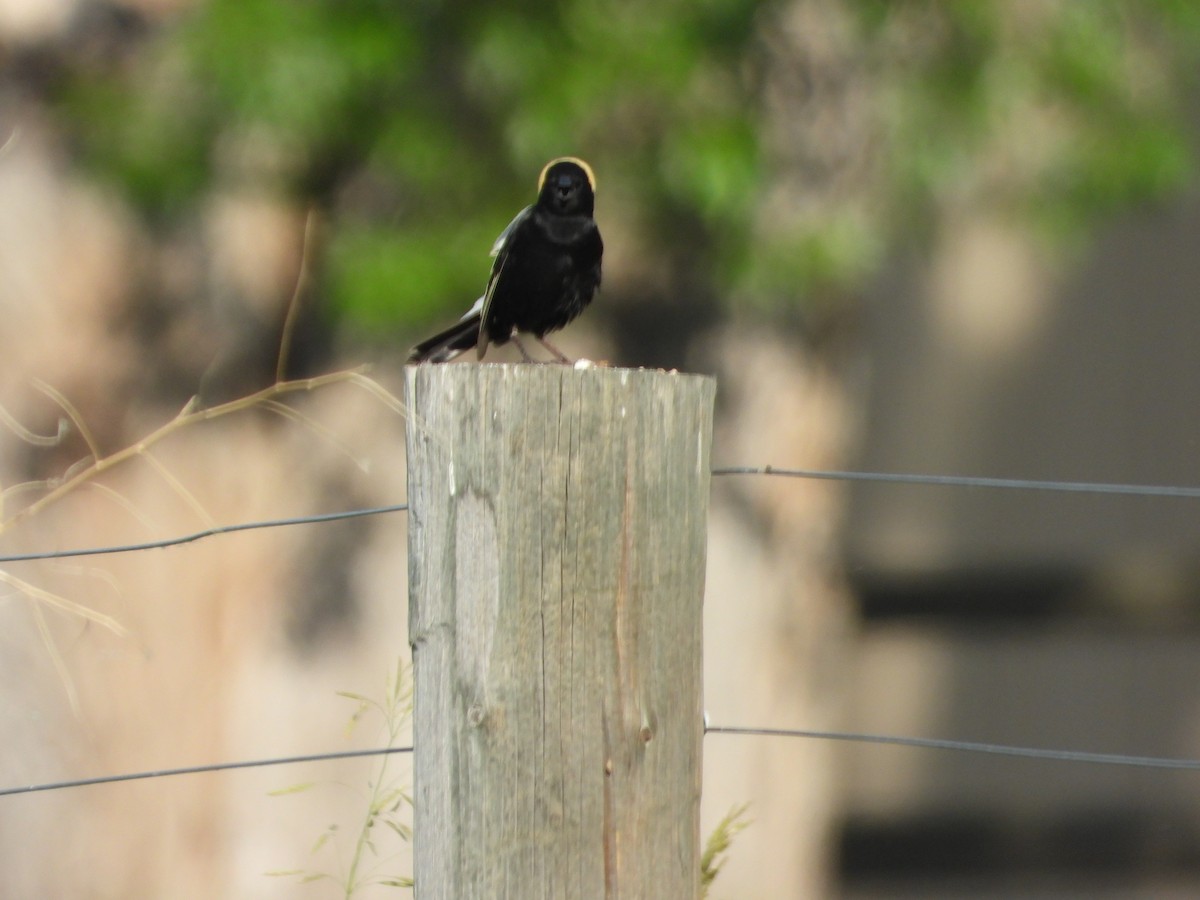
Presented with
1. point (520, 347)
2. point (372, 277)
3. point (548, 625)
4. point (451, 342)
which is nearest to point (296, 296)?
point (548, 625)

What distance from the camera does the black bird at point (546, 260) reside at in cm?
275

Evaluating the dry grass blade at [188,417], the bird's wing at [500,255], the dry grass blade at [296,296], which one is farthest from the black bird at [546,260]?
the dry grass blade at [188,417]

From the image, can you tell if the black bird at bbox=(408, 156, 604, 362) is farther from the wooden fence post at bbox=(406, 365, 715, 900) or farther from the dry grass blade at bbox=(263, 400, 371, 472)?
the wooden fence post at bbox=(406, 365, 715, 900)

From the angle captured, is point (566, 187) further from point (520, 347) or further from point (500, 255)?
point (520, 347)

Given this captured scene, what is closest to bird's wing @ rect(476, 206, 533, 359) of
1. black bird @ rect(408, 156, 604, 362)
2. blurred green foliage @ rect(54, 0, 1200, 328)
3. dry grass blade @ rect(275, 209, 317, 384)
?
black bird @ rect(408, 156, 604, 362)

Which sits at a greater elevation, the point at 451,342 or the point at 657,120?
the point at 657,120

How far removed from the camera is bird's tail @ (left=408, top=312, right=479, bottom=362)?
8.65ft

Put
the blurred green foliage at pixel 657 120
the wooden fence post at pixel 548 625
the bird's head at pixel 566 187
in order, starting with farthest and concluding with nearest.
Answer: the blurred green foliage at pixel 657 120, the bird's head at pixel 566 187, the wooden fence post at pixel 548 625

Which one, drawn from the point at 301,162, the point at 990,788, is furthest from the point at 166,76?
the point at 990,788

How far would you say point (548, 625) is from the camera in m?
1.50

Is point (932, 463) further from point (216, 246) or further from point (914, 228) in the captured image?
point (216, 246)

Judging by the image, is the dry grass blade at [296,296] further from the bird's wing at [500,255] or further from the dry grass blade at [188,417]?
the bird's wing at [500,255]

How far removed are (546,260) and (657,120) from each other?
513 mm

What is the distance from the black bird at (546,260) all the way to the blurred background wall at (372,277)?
23cm
